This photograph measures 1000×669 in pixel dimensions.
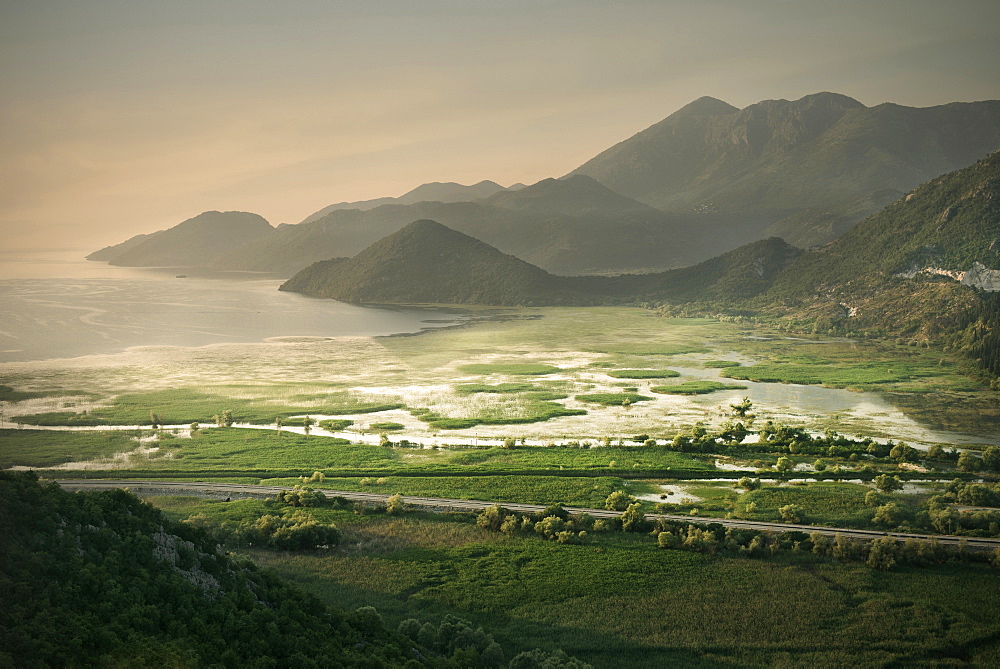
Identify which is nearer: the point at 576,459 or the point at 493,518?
the point at 493,518

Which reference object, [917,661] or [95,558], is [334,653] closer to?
[95,558]

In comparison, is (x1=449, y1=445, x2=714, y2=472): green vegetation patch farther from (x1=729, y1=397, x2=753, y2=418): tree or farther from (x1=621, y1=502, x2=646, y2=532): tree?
(x1=729, y1=397, x2=753, y2=418): tree

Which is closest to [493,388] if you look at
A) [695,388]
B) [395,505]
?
[695,388]

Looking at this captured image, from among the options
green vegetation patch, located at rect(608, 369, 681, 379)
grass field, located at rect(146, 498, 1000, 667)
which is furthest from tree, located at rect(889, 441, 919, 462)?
green vegetation patch, located at rect(608, 369, 681, 379)

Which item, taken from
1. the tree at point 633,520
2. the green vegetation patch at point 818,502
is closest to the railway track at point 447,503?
the green vegetation patch at point 818,502

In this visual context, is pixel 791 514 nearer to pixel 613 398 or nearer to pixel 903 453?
pixel 903 453
